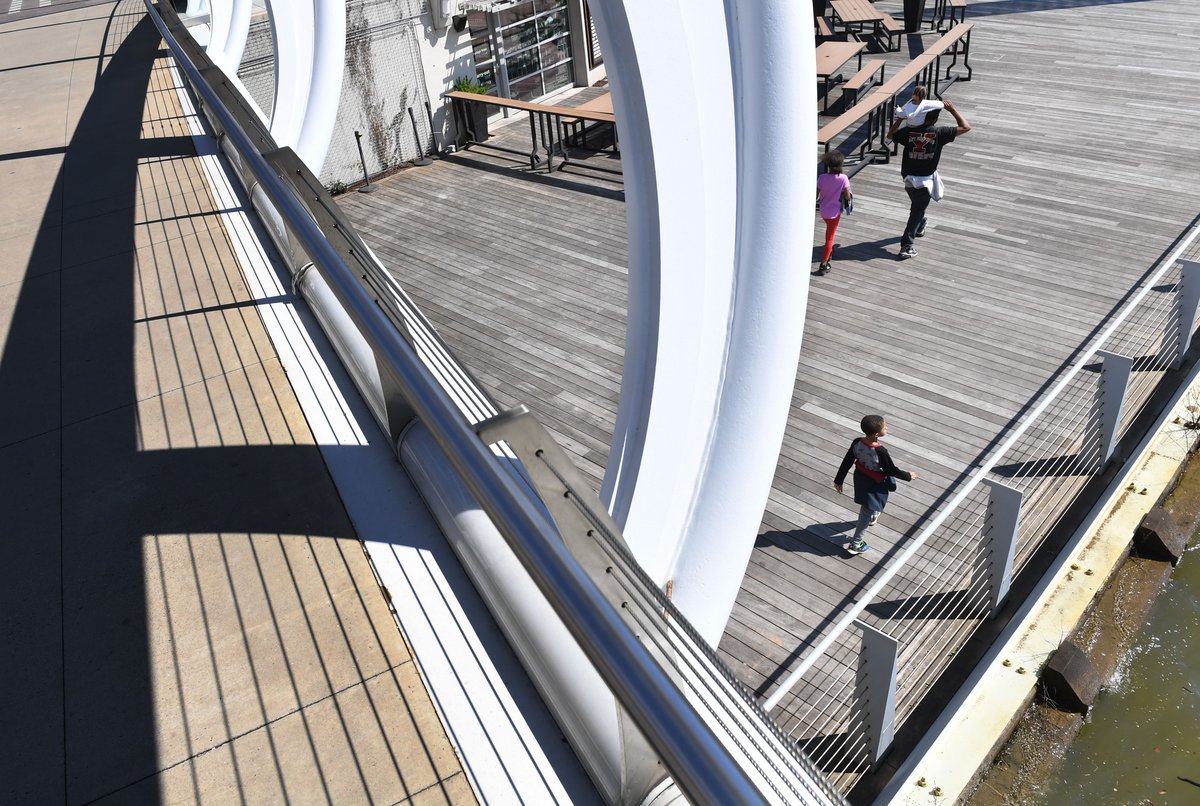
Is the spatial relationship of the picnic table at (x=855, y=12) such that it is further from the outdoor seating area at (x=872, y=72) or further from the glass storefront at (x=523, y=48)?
the glass storefront at (x=523, y=48)

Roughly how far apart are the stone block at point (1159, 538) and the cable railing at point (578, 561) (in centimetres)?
672

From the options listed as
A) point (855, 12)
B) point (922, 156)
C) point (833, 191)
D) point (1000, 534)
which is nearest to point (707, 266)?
point (1000, 534)

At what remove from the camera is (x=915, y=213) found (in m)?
10.5

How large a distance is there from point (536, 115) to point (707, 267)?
14.4 metres

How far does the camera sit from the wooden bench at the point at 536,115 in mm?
14273

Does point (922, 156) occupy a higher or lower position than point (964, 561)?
higher

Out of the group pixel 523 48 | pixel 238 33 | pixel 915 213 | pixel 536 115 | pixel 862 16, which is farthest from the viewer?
pixel 523 48

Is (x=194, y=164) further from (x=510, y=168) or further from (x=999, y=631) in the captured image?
(x=510, y=168)

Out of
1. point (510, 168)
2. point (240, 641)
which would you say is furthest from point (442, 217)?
point (240, 641)

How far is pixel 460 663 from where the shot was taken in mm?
2381

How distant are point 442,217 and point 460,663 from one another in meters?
12.0

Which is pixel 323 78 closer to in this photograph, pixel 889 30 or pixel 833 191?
pixel 833 191

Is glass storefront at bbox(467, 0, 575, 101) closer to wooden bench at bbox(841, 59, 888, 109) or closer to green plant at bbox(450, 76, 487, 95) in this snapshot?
green plant at bbox(450, 76, 487, 95)

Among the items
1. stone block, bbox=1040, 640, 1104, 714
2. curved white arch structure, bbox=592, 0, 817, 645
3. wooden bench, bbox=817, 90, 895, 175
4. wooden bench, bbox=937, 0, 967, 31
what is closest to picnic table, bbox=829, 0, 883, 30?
wooden bench, bbox=937, 0, 967, 31
